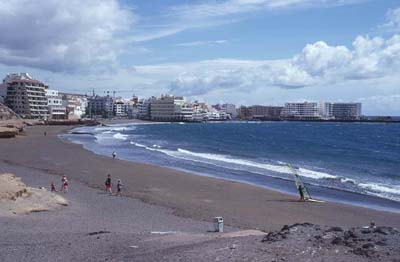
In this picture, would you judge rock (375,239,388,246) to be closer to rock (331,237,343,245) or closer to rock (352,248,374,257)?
rock (352,248,374,257)

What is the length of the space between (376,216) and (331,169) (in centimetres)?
2153

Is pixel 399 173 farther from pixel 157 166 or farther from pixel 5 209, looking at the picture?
pixel 5 209

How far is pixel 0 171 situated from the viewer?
36281mm

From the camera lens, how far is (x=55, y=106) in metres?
179

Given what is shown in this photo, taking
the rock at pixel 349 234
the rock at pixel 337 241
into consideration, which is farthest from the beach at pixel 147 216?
the rock at pixel 349 234

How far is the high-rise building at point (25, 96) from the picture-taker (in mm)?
157875

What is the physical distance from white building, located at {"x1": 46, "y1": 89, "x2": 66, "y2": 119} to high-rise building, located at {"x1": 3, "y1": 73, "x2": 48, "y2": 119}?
29.0 ft

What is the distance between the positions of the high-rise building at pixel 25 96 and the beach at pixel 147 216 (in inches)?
4687

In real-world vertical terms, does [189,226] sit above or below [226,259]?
below

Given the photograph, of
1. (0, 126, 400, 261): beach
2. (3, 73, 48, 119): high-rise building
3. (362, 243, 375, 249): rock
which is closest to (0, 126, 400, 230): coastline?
Result: (0, 126, 400, 261): beach

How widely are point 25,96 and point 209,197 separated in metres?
140

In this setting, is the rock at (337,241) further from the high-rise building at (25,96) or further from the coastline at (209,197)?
the high-rise building at (25,96)

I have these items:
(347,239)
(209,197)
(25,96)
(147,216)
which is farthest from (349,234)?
(25,96)

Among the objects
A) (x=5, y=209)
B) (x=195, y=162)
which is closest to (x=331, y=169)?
(x=195, y=162)
